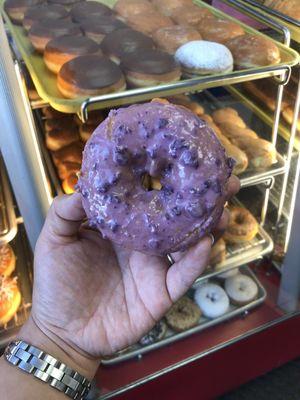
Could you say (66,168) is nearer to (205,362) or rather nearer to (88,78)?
(88,78)

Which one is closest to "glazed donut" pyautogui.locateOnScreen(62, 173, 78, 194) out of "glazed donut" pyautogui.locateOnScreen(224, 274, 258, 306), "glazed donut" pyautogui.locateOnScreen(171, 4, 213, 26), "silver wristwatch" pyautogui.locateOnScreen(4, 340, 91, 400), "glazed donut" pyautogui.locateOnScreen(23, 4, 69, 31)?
"glazed donut" pyautogui.locateOnScreen(23, 4, 69, 31)

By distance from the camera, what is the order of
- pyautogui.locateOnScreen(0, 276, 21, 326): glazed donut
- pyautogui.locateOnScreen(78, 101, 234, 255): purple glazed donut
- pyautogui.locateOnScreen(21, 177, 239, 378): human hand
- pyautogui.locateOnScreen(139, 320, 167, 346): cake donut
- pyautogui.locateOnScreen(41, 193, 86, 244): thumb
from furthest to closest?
1. pyautogui.locateOnScreen(139, 320, 167, 346): cake donut
2. pyautogui.locateOnScreen(0, 276, 21, 326): glazed donut
3. pyautogui.locateOnScreen(21, 177, 239, 378): human hand
4. pyautogui.locateOnScreen(41, 193, 86, 244): thumb
5. pyautogui.locateOnScreen(78, 101, 234, 255): purple glazed donut

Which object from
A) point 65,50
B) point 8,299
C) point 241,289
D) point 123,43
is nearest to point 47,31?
point 65,50

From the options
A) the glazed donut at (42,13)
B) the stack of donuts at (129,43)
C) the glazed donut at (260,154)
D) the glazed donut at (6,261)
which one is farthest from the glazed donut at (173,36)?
the glazed donut at (6,261)

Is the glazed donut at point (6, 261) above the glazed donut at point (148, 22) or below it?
below

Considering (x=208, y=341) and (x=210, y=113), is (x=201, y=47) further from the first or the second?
(x=208, y=341)

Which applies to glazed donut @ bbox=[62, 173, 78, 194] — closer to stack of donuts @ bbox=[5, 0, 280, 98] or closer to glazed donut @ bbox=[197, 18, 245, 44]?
stack of donuts @ bbox=[5, 0, 280, 98]

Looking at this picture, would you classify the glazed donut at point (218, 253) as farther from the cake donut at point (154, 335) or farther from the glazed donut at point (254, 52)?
the glazed donut at point (254, 52)
